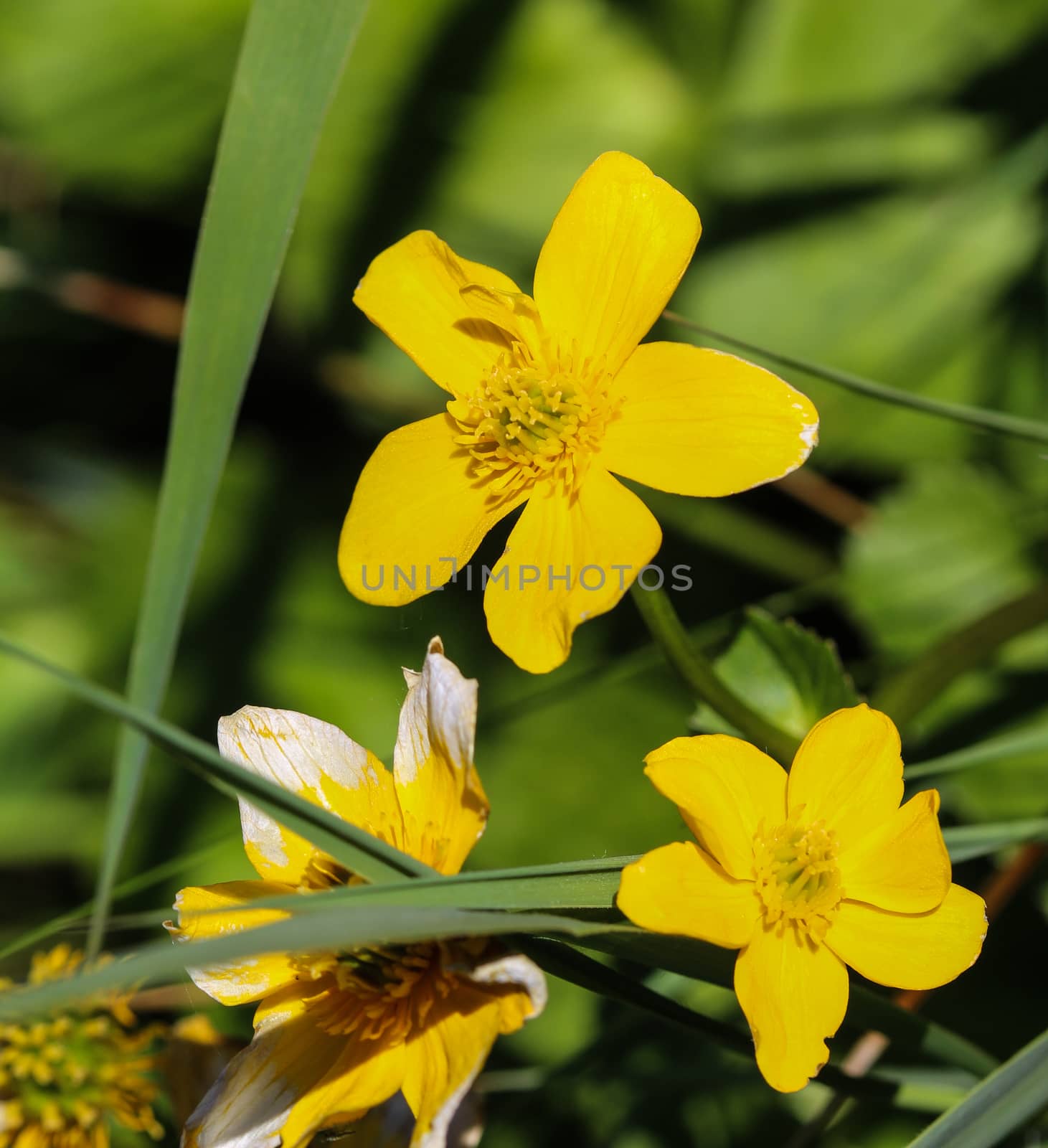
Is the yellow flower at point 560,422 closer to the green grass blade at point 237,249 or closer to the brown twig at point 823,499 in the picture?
the green grass blade at point 237,249

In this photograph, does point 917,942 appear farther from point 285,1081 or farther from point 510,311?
point 510,311

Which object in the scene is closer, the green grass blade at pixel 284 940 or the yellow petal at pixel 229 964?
the green grass blade at pixel 284 940

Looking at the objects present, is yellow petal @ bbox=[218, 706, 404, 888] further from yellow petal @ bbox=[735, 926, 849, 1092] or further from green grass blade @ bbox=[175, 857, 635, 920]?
yellow petal @ bbox=[735, 926, 849, 1092]

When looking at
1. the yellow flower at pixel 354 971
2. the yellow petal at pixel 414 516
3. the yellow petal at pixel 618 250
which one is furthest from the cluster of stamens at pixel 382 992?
the yellow petal at pixel 618 250

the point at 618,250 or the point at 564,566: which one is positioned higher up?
the point at 618,250

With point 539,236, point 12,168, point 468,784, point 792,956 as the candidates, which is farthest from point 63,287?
point 792,956

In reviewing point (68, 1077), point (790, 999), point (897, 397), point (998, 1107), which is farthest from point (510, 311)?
point (68, 1077)
